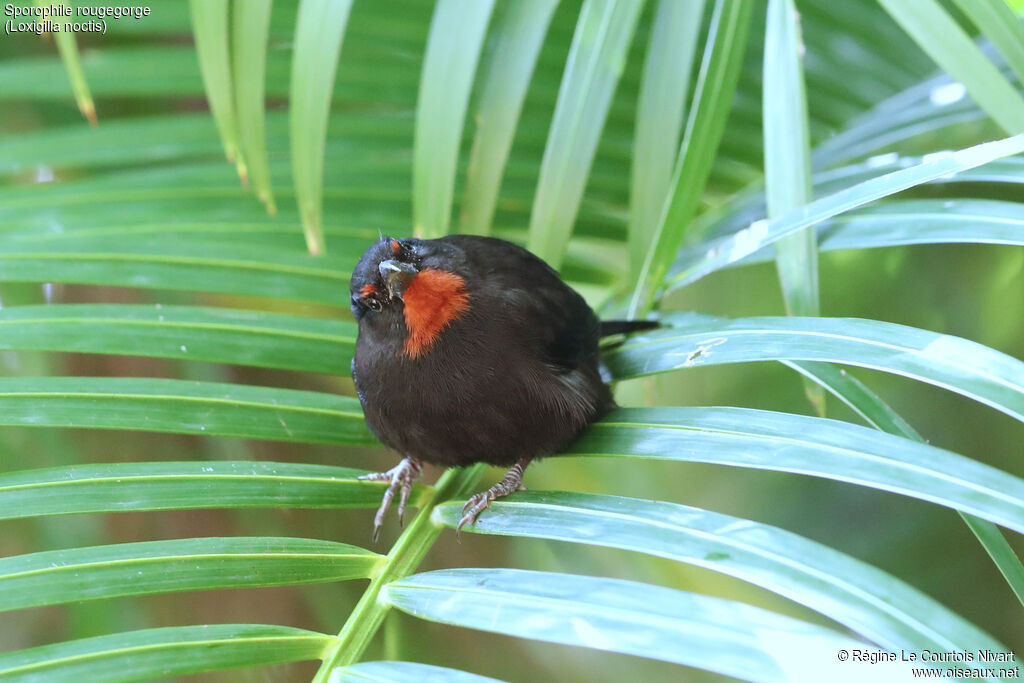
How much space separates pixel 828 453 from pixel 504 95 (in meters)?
1.00

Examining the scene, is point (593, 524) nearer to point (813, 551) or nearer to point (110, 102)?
point (813, 551)

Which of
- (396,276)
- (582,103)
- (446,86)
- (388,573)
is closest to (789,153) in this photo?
(582,103)

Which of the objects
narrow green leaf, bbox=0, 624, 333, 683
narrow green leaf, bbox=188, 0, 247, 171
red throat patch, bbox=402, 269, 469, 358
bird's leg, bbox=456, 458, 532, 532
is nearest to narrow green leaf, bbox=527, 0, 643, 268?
red throat patch, bbox=402, 269, 469, 358

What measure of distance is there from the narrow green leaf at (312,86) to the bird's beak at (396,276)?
0.15 m

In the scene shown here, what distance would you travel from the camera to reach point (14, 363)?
86.8 inches

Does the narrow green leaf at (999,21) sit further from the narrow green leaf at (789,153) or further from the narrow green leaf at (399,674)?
the narrow green leaf at (399,674)

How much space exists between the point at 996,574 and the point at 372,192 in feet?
5.72

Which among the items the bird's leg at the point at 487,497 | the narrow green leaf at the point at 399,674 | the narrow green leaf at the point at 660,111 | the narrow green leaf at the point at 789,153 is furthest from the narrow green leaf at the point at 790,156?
the narrow green leaf at the point at 399,674

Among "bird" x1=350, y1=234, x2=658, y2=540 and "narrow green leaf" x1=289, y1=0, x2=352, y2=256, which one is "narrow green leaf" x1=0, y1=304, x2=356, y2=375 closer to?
"bird" x1=350, y1=234, x2=658, y2=540

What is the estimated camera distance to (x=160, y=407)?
1.43m

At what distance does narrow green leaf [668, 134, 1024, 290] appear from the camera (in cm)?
110

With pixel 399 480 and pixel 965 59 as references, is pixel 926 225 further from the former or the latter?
pixel 399 480

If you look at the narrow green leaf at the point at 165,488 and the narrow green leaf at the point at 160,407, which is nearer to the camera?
the narrow green leaf at the point at 165,488

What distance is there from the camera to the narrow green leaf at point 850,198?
110 cm
